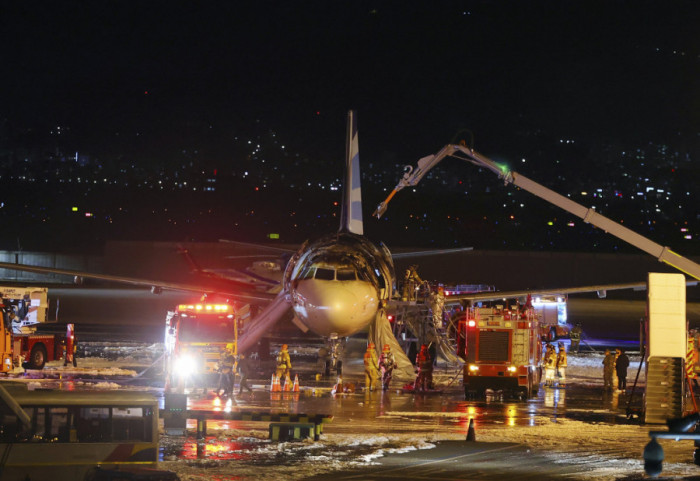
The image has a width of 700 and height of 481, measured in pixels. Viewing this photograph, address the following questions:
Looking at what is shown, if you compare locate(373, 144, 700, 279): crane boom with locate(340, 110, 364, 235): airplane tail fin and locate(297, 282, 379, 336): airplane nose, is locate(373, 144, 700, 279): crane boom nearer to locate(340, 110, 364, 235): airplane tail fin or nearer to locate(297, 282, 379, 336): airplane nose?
locate(297, 282, 379, 336): airplane nose

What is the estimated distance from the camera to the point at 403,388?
29.2 m

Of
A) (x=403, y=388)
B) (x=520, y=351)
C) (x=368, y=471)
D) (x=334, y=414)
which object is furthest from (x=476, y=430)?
(x=403, y=388)

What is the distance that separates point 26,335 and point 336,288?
11.1 metres

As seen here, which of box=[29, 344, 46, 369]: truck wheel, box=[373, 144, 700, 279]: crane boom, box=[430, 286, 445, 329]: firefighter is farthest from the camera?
box=[430, 286, 445, 329]: firefighter

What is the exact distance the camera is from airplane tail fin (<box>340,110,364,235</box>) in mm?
38969

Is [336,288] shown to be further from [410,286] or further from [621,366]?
[621,366]

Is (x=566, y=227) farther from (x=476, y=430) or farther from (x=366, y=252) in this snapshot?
(x=476, y=430)

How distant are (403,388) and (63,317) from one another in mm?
36928

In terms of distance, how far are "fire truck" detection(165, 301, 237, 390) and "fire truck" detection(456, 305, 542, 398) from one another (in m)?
6.92

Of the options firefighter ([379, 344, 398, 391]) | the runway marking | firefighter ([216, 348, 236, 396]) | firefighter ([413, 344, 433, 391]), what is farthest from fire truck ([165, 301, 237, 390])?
the runway marking

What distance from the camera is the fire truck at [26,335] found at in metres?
29.0

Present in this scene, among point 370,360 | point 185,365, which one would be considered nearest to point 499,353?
point 370,360

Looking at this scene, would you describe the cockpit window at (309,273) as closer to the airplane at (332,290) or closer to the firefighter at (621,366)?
the airplane at (332,290)

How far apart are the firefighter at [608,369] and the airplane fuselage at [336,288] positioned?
7500 mm
